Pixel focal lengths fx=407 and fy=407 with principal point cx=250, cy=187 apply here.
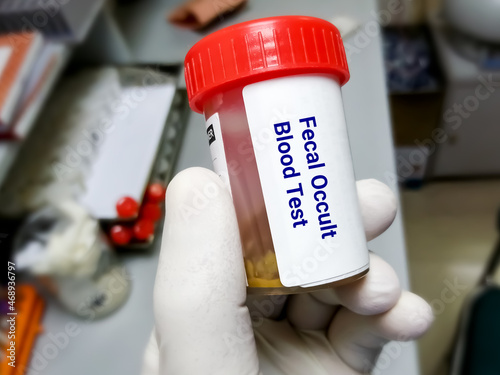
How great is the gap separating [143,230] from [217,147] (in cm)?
40

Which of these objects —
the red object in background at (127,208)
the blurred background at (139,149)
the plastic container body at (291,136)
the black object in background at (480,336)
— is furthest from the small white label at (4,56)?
the black object in background at (480,336)

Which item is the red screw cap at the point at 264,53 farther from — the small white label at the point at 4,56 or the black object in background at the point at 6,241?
the black object in background at the point at 6,241

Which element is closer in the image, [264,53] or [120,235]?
[264,53]

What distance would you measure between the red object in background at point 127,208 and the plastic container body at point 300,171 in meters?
0.40

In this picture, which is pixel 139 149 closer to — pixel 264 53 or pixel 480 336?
pixel 264 53

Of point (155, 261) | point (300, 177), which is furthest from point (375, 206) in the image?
point (155, 261)

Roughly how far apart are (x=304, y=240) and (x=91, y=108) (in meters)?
0.67

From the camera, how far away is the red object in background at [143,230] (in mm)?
712

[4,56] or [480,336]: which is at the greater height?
[4,56]

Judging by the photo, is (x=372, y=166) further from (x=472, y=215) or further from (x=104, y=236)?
(x=472, y=215)

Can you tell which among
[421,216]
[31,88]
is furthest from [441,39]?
[31,88]

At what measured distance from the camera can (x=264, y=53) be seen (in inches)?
13.1

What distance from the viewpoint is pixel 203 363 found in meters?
0.37

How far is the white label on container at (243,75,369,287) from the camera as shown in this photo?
0.33 meters
